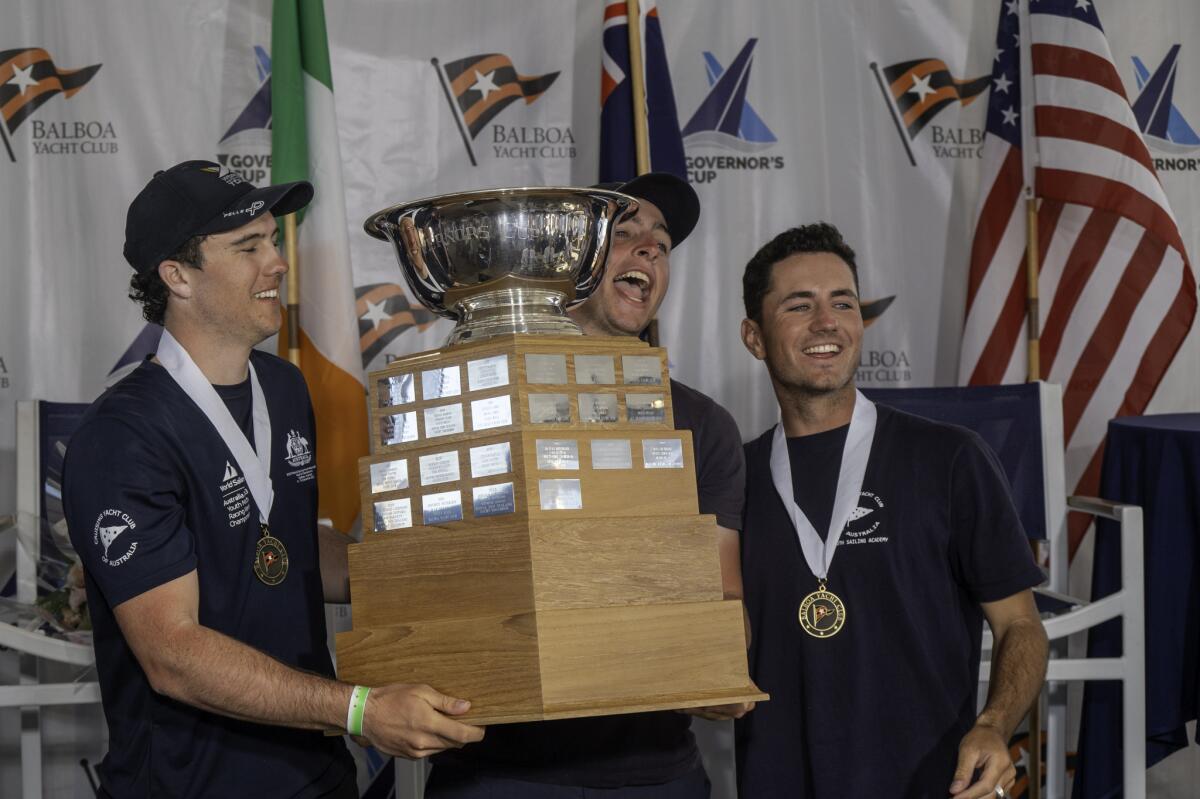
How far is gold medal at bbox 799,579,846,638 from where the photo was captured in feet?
7.04

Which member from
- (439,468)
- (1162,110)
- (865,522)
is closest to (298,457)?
(439,468)

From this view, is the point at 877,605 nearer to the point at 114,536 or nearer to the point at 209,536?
the point at 209,536

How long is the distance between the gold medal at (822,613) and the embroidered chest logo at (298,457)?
33.6 inches

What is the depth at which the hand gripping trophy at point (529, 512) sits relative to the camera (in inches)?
62.9

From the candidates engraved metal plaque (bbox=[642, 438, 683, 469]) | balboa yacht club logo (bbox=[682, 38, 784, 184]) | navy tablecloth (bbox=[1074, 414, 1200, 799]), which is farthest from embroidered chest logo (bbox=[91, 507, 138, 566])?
balboa yacht club logo (bbox=[682, 38, 784, 184])

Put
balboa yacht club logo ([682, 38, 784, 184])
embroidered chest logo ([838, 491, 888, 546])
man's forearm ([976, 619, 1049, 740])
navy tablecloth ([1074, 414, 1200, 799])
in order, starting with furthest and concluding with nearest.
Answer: balboa yacht club logo ([682, 38, 784, 184])
navy tablecloth ([1074, 414, 1200, 799])
embroidered chest logo ([838, 491, 888, 546])
man's forearm ([976, 619, 1049, 740])

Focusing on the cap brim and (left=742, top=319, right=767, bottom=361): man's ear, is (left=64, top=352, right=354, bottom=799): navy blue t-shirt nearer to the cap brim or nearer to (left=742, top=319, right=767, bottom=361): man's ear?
the cap brim

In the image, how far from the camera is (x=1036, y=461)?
3621mm

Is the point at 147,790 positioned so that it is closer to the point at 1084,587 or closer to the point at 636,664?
the point at 636,664

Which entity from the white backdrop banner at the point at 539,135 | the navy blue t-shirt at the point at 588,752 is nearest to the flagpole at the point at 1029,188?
the white backdrop banner at the point at 539,135

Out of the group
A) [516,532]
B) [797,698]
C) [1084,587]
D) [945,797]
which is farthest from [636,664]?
[1084,587]

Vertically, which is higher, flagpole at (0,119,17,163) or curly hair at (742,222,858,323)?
flagpole at (0,119,17,163)

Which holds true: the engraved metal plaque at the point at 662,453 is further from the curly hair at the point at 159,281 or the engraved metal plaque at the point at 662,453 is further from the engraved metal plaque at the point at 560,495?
the curly hair at the point at 159,281

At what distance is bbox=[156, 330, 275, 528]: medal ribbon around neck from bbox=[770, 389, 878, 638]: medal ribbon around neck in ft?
2.85
